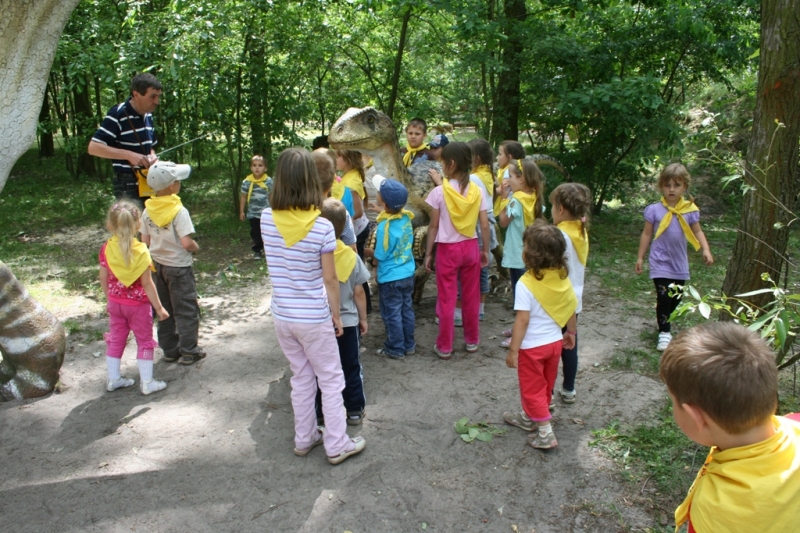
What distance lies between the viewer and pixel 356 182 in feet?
17.8

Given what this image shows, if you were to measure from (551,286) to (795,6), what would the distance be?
2025 millimetres

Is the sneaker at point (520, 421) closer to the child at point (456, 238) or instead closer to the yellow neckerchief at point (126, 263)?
the child at point (456, 238)

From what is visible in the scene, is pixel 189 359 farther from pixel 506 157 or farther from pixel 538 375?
pixel 506 157

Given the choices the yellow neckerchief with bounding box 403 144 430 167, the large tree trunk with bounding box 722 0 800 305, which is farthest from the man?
the large tree trunk with bounding box 722 0 800 305

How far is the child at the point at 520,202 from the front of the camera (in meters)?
5.05

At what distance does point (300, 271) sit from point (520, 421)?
1.79 meters

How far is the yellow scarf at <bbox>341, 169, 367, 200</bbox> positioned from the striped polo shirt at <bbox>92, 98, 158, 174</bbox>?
5.41 ft

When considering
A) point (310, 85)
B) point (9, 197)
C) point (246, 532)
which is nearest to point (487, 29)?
point (310, 85)

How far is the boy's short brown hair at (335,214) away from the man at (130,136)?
1.86 metres

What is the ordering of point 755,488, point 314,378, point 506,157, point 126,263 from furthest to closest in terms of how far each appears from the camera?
point 506,157 < point 126,263 < point 314,378 < point 755,488

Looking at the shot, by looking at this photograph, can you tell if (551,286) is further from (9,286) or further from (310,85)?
(310,85)

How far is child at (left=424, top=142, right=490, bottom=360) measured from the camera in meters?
4.80

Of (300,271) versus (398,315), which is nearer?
(300,271)

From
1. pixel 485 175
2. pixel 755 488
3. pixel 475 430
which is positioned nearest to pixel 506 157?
pixel 485 175
